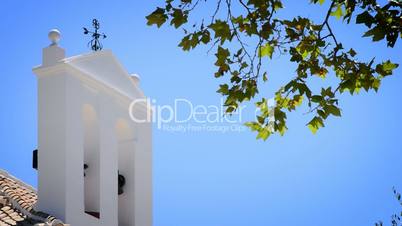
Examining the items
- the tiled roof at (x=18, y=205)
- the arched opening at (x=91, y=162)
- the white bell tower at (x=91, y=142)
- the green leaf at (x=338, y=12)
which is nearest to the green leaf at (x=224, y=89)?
the green leaf at (x=338, y=12)

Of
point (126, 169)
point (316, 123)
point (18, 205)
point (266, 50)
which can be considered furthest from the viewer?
point (126, 169)

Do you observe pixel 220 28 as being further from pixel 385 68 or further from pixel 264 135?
pixel 385 68

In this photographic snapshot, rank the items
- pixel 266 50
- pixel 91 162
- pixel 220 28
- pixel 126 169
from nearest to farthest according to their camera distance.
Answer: pixel 220 28 → pixel 266 50 → pixel 91 162 → pixel 126 169

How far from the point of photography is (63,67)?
940 centimetres

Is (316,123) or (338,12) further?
(338,12)

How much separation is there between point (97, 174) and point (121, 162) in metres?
1.34

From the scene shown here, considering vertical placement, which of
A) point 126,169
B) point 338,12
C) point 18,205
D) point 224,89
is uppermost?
point 338,12

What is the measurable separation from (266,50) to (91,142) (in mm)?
5401

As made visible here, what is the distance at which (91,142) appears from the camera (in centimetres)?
1020

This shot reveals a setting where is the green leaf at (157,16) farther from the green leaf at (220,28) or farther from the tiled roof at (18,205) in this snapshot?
the tiled roof at (18,205)

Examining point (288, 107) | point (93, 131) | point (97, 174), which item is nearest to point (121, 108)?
point (93, 131)

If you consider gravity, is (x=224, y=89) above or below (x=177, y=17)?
below

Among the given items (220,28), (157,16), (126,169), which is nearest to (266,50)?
(220,28)

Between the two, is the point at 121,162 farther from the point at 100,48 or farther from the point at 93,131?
the point at 100,48
